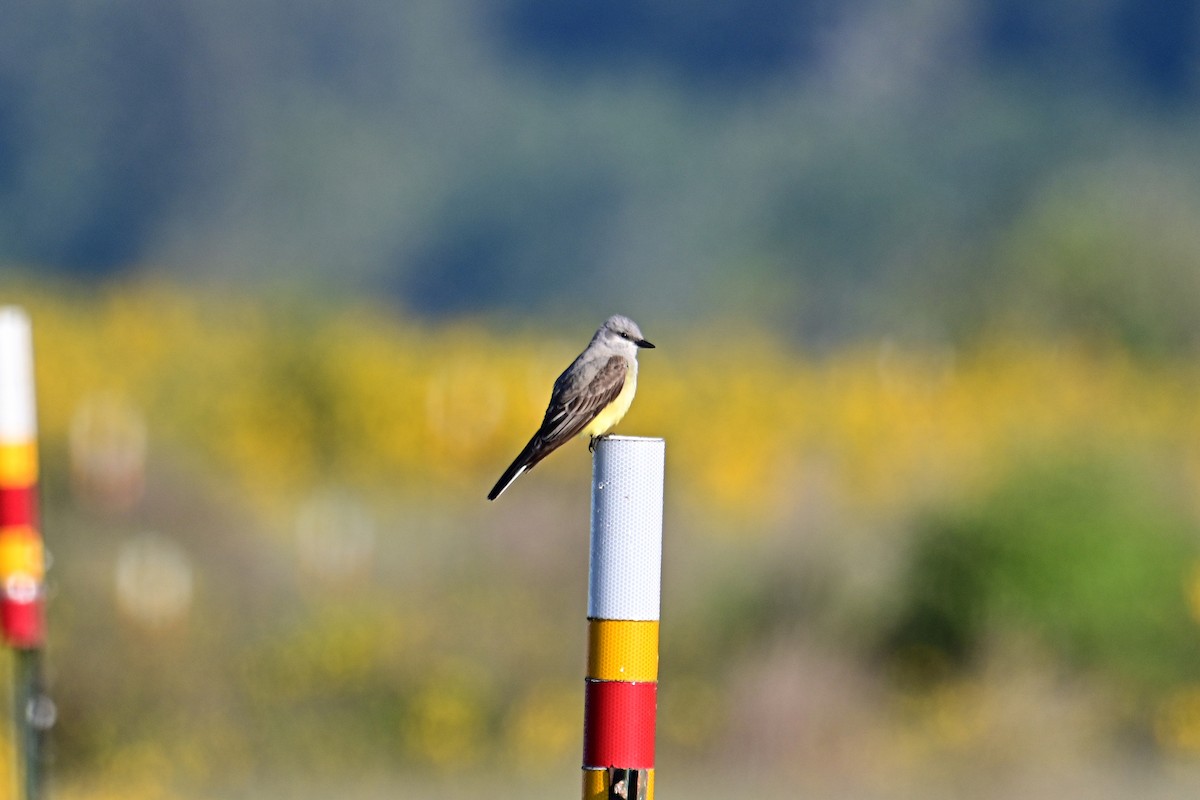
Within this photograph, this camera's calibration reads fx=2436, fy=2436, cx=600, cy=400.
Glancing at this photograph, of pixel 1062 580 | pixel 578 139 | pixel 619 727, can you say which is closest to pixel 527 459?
pixel 619 727

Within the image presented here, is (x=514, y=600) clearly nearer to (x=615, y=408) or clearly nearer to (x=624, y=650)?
(x=615, y=408)

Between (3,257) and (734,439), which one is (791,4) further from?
(734,439)

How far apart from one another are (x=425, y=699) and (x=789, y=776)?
2009 mm

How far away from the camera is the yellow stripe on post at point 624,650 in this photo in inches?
227

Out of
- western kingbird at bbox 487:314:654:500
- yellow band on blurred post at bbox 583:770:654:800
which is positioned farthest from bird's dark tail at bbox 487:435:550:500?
yellow band on blurred post at bbox 583:770:654:800

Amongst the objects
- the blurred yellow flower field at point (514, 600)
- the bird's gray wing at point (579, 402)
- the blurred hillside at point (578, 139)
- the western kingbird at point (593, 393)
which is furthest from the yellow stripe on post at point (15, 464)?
the blurred hillside at point (578, 139)

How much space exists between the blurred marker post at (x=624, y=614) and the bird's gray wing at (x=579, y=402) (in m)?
1.47

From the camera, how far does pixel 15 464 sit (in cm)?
741

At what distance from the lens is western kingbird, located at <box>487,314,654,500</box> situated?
7273mm

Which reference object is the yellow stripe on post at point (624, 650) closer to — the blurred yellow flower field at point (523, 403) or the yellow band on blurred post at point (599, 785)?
the yellow band on blurred post at point (599, 785)

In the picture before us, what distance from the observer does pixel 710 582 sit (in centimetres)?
1366

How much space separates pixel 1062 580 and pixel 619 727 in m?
8.08

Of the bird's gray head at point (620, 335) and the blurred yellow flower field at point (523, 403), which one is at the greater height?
the bird's gray head at point (620, 335)

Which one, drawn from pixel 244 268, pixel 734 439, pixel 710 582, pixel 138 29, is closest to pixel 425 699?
pixel 710 582
